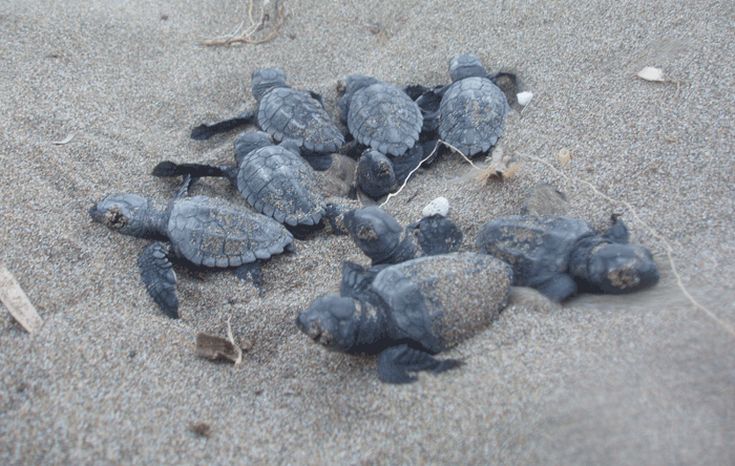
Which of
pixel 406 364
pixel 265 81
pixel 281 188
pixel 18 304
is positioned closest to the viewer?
pixel 406 364

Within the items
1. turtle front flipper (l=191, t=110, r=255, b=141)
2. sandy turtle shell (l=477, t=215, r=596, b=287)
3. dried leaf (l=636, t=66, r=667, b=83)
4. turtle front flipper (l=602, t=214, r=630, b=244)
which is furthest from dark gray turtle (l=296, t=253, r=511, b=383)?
turtle front flipper (l=191, t=110, r=255, b=141)

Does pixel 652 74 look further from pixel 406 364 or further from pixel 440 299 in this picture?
pixel 406 364

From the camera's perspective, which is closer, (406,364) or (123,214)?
(406,364)

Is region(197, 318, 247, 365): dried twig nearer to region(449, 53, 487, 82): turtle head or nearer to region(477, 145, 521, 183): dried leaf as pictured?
region(477, 145, 521, 183): dried leaf

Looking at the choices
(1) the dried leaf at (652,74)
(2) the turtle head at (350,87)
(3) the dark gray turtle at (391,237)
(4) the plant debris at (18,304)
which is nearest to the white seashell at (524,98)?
(1) the dried leaf at (652,74)

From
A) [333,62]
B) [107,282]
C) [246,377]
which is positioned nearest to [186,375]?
[246,377]

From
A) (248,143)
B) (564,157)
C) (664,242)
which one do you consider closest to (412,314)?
(664,242)

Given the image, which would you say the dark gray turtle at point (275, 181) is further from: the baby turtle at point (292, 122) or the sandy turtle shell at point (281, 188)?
the baby turtle at point (292, 122)
